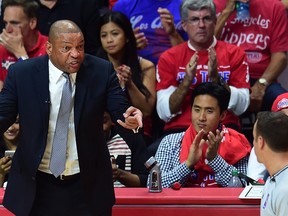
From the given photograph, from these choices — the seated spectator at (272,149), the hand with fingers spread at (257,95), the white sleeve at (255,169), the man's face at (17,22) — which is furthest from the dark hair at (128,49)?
the seated spectator at (272,149)

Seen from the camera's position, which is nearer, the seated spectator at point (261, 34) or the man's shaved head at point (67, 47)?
the man's shaved head at point (67, 47)

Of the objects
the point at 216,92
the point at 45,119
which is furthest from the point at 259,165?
the point at 45,119

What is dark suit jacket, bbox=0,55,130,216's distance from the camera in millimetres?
3316

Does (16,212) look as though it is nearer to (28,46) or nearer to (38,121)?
(38,121)

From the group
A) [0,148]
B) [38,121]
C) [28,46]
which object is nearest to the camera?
[38,121]

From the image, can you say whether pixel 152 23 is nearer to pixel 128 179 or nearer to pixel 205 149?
pixel 205 149

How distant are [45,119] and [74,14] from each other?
245cm

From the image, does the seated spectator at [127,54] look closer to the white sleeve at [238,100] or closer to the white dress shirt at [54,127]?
the white sleeve at [238,100]

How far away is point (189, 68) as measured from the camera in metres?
4.99

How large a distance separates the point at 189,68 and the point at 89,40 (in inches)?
37.9

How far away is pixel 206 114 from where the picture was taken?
459 centimetres

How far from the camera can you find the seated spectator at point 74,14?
5.64 m

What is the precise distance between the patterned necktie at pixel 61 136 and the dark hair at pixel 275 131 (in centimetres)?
84

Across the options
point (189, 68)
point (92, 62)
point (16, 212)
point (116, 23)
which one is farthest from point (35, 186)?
point (116, 23)
